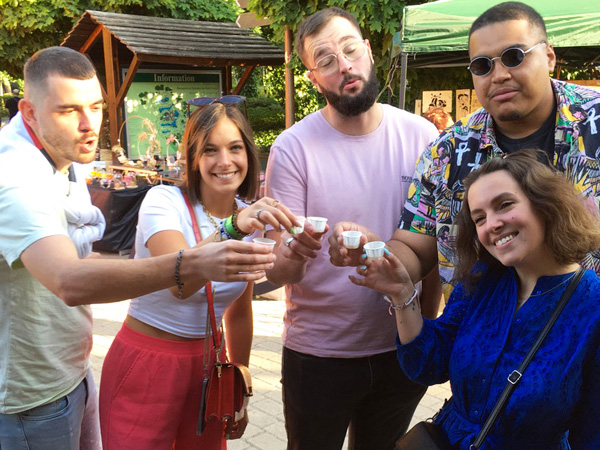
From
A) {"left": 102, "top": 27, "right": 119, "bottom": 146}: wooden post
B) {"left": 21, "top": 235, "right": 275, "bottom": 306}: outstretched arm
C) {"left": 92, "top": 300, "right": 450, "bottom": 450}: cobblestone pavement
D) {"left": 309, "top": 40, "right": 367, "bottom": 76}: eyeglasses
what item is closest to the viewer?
{"left": 21, "top": 235, "right": 275, "bottom": 306}: outstretched arm

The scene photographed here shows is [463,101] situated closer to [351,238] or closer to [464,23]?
[464,23]

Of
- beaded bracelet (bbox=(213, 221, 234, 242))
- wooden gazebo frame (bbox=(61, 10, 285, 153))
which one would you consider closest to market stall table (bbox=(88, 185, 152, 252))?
wooden gazebo frame (bbox=(61, 10, 285, 153))

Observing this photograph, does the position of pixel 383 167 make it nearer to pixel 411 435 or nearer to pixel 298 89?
pixel 411 435

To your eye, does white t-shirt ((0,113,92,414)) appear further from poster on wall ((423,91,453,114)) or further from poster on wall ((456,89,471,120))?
poster on wall ((456,89,471,120))

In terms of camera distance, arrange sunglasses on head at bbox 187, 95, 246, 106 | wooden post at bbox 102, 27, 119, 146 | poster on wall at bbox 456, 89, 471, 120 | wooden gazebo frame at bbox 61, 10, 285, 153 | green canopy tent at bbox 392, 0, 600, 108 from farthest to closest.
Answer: wooden post at bbox 102, 27, 119, 146 < wooden gazebo frame at bbox 61, 10, 285, 153 < poster on wall at bbox 456, 89, 471, 120 < green canopy tent at bbox 392, 0, 600, 108 < sunglasses on head at bbox 187, 95, 246, 106

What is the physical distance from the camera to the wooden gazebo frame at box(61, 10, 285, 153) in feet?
36.3

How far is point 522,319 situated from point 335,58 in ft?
4.94

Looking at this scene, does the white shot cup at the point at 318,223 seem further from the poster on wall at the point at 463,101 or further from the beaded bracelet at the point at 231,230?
the poster on wall at the point at 463,101

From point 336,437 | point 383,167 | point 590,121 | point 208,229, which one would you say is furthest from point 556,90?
point 336,437

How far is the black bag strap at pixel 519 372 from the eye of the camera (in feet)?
5.94

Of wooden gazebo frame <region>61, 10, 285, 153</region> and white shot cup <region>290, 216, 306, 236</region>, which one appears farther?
wooden gazebo frame <region>61, 10, 285, 153</region>

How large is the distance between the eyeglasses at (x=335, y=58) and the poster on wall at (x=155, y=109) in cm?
905

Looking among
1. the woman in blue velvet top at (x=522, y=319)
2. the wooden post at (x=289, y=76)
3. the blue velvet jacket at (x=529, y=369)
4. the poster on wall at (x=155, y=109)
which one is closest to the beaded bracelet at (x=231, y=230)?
the woman in blue velvet top at (x=522, y=319)

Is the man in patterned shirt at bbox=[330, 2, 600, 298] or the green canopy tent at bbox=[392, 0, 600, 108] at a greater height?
the green canopy tent at bbox=[392, 0, 600, 108]
